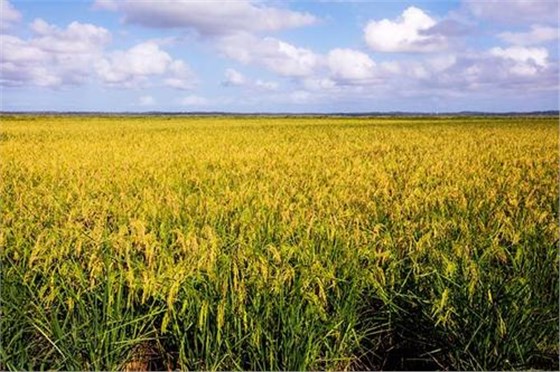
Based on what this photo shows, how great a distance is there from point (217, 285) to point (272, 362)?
0.61 m

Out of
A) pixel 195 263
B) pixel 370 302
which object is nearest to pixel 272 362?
pixel 195 263

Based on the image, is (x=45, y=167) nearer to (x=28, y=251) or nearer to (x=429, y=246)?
(x=28, y=251)

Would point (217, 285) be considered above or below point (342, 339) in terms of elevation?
above

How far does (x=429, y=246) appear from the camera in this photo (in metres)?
4.38

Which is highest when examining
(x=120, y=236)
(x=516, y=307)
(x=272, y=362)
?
(x=120, y=236)

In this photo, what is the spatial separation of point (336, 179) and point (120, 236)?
5540 millimetres

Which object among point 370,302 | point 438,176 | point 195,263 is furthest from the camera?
point 438,176

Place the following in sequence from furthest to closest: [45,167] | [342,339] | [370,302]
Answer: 1. [45,167]
2. [370,302]
3. [342,339]

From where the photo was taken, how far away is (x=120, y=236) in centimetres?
409

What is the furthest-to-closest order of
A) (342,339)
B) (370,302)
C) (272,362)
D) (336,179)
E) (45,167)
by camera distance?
(45,167) < (336,179) < (370,302) < (342,339) < (272,362)

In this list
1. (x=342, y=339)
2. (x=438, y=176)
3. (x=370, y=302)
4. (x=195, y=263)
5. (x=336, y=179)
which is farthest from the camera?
(x=438, y=176)

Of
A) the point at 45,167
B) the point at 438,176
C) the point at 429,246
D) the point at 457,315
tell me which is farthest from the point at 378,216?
the point at 45,167

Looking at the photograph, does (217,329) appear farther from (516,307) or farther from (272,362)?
(516,307)

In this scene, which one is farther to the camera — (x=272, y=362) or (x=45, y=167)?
(x=45, y=167)
